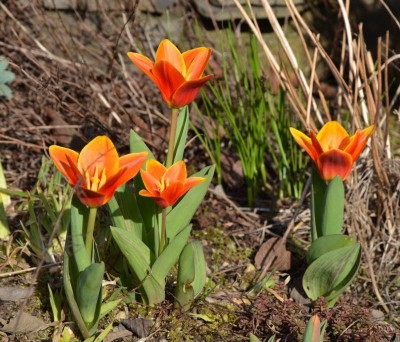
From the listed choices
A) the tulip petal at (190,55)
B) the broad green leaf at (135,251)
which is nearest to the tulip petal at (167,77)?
the tulip petal at (190,55)

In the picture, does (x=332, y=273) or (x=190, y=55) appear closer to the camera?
(x=190, y=55)

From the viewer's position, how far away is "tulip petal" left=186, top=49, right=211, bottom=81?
4.60 ft

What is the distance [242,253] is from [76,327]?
2.32 feet

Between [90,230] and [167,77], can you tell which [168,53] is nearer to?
[167,77]

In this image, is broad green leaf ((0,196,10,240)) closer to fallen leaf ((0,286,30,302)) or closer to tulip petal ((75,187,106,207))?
fallen leaf ((0,286,30,302))

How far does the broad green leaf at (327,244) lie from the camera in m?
1.60

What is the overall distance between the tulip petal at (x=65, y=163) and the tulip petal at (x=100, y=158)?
18 mm

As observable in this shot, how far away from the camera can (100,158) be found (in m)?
1.31

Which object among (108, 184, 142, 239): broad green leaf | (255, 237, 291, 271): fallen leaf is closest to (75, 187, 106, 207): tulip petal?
(108, 184, 142, 239): broad green leaf

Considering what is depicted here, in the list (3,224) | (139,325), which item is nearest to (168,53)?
(139,325)

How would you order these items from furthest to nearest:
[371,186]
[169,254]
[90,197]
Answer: [371,186], [169,254], [90,197]

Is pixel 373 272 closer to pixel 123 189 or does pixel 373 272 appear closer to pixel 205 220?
pixel 205 220

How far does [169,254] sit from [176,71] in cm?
47

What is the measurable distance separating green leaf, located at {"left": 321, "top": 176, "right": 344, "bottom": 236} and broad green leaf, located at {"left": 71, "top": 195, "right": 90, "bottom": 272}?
647 millimetres
